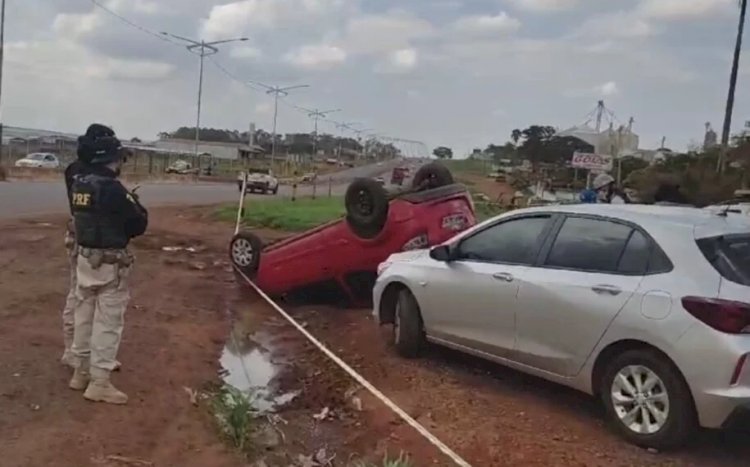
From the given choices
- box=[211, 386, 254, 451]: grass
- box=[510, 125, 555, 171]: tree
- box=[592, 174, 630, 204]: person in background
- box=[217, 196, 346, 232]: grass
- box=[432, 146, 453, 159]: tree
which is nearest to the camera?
box=[211, 386, 254, 451]: grass

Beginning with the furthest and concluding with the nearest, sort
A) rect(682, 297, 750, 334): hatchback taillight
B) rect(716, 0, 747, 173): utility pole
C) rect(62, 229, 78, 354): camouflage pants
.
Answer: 1. rect(716, 0, 747, 173): utility pole
2. rect(62, 229, 78, 354): camouflage pants
3. rect(682, 297, 750, 334): hatchback taillight

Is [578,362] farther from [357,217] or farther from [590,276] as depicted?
[357,217]

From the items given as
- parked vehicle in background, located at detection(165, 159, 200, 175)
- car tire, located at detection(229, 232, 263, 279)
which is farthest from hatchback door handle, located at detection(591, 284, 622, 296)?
parked vehicle in background, located at detection(165, 159, 200, 175)

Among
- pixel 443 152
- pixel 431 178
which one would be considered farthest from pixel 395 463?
pixel 443 152

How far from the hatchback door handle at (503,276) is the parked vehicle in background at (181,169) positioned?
59.3 m

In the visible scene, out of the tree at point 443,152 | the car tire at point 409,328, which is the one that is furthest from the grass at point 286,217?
the tree at point 443,152

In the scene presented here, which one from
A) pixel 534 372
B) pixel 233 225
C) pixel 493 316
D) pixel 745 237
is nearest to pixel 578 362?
pixel 534 372

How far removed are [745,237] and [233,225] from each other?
633 inches

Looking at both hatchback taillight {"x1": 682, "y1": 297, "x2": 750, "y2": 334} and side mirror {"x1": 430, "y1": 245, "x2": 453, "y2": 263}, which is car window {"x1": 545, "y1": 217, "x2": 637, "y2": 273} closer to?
hatchback taillight {"x1": 682, "y1": 297, "x2": 750, "y2": 334}

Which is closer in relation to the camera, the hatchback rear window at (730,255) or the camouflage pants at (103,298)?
the hatchback rear window at (730,255)

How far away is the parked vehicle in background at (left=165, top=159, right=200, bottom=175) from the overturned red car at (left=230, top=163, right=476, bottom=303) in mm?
55063

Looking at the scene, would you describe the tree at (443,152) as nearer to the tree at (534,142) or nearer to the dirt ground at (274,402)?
the tree at (534,142)

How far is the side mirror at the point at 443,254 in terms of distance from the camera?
7293 mm

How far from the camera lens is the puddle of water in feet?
22.4
